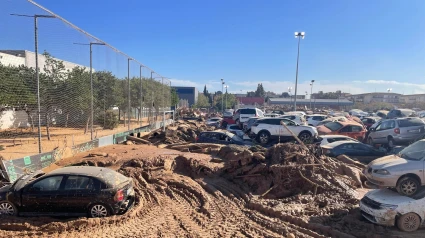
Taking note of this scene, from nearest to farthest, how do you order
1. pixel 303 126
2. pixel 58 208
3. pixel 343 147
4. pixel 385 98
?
pixel 58 208 < pixel 343 147 < pixel 303 126 < pixel 385 98

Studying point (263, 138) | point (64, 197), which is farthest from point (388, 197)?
point (263, 138)

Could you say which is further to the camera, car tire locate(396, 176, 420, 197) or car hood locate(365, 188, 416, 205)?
car tire locate(396, 176, 420, 197)

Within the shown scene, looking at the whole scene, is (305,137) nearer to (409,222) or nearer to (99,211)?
(409,222)

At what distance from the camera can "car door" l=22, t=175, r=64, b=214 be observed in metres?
8.02

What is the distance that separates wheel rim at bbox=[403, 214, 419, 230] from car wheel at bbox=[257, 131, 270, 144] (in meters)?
10.9

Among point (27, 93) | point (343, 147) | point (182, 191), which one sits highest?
point (27, 93)

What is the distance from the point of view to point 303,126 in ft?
59.6

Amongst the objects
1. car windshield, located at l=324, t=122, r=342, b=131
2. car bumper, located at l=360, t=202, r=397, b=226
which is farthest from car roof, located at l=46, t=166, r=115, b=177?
car windshield, located at l=324, t=122, r=342, b=131

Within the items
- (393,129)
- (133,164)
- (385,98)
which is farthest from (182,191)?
(385,98)

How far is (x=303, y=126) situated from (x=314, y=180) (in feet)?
26.0

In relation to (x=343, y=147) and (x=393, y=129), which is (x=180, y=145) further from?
(x=393, y=129)

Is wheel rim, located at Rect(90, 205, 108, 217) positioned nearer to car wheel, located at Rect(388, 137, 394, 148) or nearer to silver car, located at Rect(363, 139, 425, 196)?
silver car, located at Rect(363, 139, 425, 196)

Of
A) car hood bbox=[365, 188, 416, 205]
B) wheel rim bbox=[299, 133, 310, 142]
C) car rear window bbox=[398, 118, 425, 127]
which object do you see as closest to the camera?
car hood bbox=[365, 188, 416, 205]

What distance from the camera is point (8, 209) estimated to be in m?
8.08
